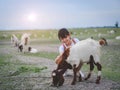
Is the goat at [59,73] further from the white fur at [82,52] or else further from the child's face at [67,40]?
the child's face at [67,40]

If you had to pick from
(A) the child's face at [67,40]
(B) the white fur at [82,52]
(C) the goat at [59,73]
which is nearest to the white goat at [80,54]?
(B) the white fur at [82,52]

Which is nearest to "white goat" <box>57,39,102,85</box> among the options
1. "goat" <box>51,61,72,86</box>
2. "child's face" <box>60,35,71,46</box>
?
"goat" <box>51,61,72,86</box>

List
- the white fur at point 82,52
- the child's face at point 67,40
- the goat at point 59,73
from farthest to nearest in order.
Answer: the child's face at point 67,40 < the goat at point 59,73 < the white fur at point 82,52

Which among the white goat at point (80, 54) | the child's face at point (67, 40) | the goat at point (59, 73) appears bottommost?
the goat at point (59, 73)

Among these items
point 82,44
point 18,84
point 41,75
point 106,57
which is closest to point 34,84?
point 18,84

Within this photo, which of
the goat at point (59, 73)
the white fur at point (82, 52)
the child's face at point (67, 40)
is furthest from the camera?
the child's face at point (67, 40)

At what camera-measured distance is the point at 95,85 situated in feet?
24.9

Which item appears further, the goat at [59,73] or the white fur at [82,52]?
the goat at [59,73]

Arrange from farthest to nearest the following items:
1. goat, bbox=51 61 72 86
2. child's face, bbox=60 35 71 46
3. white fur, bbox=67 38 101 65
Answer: child's face, bbox=60 35 71 46, goat, bbox=51 61 72 86, white fur, bbox=67 38 101 65

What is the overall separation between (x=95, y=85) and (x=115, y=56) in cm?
720

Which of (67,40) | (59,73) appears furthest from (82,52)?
(59,73)

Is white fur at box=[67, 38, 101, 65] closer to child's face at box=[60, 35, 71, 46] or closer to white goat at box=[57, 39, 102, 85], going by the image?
white goat at box=[57, 39, 102, 85]

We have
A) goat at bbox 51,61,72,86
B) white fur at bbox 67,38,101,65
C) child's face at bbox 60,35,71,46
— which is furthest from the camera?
child's face at bbox 60,35,71,46

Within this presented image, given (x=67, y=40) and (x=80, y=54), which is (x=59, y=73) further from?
(x=67, y=40)
